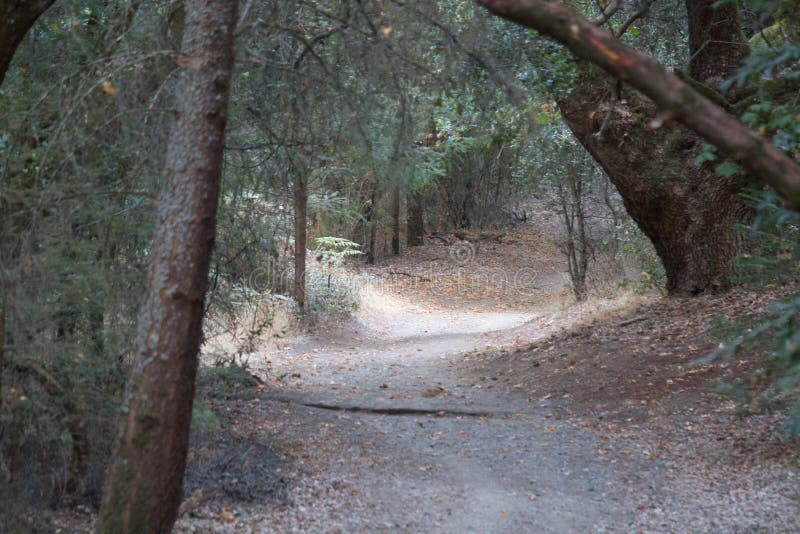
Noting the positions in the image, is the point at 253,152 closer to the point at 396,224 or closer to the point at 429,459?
the point at 429,459

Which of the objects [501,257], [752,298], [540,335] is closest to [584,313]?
[540,335]

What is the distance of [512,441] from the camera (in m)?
7.71

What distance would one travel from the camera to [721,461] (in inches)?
251

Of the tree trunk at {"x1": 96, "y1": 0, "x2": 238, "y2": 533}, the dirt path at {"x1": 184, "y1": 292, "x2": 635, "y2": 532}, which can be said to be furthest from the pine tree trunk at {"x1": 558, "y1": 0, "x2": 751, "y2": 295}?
the tree trunk at {"x1": 96, "y1": 0, "x2": 238, "y2": 533}

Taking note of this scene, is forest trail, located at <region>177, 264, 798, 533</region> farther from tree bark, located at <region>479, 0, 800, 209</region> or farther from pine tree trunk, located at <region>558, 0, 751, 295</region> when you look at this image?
tree bark, located at <region>479, 0, 800, 209</region>

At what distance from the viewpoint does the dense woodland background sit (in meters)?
4.43

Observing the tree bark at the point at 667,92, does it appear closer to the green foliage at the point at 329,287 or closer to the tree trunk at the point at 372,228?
the green foliage at the point at 329,287

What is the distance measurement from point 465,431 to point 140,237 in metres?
4.17

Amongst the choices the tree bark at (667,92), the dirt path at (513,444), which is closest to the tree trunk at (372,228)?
the dirt path at (513,444)

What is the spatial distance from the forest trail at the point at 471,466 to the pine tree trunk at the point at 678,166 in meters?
2.87

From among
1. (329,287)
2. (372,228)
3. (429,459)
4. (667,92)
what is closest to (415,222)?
(372,228)

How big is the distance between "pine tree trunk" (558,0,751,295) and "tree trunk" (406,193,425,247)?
64.3 ft

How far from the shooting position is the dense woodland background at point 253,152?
4.43 metres

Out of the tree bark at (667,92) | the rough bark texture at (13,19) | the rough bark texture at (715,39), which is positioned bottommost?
the tree bark at (667,92)
